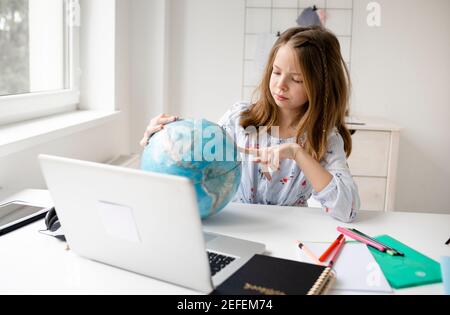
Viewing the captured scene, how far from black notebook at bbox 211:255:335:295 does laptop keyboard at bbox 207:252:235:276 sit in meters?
0.04

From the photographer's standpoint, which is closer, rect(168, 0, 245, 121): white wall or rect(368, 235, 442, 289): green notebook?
rect(368, 235, 442, 289): green notebook

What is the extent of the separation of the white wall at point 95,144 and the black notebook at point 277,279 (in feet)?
2.90

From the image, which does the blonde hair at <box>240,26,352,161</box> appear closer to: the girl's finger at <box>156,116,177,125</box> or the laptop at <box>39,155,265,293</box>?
the girl's finger at <box>156,116,177,125</box>

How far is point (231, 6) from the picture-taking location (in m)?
3.04

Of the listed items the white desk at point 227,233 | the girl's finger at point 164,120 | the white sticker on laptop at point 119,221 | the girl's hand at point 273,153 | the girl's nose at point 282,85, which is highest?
the girl's nose at point 282,85

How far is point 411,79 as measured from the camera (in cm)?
305

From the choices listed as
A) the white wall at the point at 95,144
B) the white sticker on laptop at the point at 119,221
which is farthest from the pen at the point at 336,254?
the white wall at the point at 95,144

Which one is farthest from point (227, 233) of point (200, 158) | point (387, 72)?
point (387, 72)

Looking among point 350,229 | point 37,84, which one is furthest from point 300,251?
point 37,84

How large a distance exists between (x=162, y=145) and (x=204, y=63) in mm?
2011

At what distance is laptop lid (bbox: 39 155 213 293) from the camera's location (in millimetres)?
784

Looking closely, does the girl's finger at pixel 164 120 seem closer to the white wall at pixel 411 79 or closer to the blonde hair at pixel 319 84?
the blonde hair at pixel 319 84

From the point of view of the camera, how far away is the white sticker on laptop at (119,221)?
849mm

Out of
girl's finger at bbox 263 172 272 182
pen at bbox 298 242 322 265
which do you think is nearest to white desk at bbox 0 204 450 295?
pen at bbox 298 242 322 265
